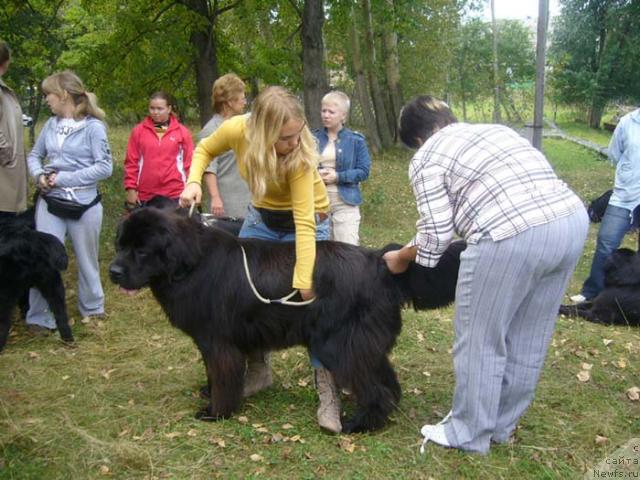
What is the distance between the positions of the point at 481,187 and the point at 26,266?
3.69m

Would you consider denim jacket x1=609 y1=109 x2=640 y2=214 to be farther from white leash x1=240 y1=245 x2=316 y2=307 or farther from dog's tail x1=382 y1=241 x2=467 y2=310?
white leash x1=240 y1=245 x2=316 y2=307

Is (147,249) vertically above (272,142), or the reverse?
(272,142)

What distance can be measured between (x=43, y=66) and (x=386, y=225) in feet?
27.2

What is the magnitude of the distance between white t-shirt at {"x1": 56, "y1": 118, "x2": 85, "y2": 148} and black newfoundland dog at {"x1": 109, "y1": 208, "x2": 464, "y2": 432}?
2077mm

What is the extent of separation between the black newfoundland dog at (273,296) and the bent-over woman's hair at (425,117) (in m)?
0.67

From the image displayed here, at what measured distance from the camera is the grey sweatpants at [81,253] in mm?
5281

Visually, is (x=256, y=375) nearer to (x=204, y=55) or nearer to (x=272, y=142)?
(x=272, y=142)

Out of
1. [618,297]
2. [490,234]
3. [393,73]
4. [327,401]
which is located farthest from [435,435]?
[393,73]

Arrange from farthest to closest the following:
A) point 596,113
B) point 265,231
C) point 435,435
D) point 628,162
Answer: point 596,113 → point 628,162 → point 265,231 → point 435,435

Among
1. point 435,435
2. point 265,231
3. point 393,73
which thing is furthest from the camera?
point 393,73

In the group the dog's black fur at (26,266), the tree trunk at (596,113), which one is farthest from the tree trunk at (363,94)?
the tree trunk at (596,113)

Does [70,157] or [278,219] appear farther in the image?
[70,157]

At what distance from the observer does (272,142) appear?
3285mm

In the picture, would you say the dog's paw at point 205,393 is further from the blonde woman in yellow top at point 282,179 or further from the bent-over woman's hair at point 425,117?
the bent-over woman's hair at point 425,117
